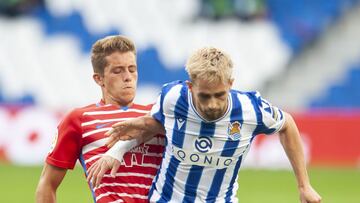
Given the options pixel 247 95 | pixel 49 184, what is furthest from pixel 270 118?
pixel 49 184

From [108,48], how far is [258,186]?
28.9 ft

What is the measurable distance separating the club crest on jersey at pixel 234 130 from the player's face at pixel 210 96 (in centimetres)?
16

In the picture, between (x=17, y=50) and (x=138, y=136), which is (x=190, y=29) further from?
(x=138, y=136)

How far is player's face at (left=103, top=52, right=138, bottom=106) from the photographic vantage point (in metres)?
5.83

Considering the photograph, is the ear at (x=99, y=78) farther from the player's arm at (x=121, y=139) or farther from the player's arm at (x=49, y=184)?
the player's arm at (x=49, y=184)

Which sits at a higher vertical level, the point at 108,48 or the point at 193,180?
the point at 108,48

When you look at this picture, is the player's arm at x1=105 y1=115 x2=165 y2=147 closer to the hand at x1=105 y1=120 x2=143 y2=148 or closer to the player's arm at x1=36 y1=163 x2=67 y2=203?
the hand at x1=105 y1=120 x2=143 y2=148

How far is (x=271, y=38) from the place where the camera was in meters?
21.8

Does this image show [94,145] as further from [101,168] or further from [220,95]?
[220,95]

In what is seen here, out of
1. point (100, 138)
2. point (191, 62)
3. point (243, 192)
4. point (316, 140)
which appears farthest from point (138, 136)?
point (316, 140)

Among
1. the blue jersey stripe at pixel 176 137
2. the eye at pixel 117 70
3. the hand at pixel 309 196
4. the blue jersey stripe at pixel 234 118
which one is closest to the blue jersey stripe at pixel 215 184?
the blue jersey stripe at pixel 234 118

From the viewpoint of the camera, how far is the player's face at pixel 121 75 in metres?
5.83

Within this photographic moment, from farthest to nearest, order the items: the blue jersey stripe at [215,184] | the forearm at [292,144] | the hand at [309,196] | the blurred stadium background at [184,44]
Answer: the blurred stadium background at [184,44] < the forearm at [292,144] < the blue jersey stripe at [215,184] < the hand at [309,196]

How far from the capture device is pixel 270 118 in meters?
5.58
